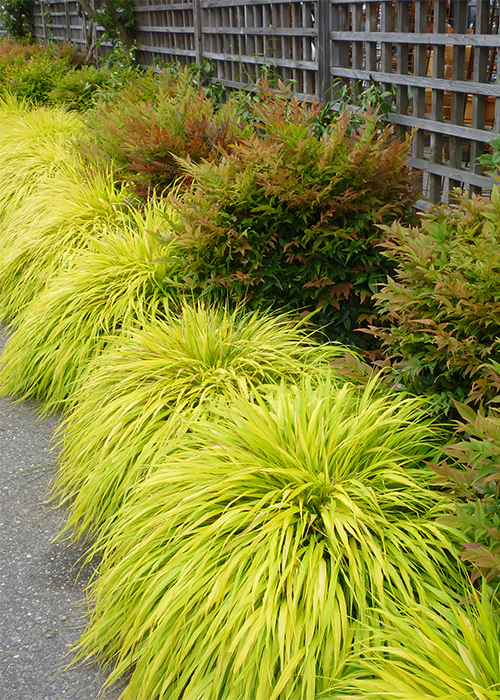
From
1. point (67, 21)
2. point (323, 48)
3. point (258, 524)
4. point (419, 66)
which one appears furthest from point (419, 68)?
point (67, 21)

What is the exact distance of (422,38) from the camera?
4.05 metres

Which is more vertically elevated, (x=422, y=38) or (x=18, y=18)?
(x=18, y=18)

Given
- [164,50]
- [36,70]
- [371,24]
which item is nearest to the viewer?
[371,24]

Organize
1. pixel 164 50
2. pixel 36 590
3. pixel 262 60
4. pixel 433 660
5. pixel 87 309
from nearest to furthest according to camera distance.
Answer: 1. pixel 433 660
2. pixel 36 590
3. pixel 87 309
4. pixel 262 60
5. pixel 164 50

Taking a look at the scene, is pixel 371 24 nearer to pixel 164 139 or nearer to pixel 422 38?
pixel 422 38

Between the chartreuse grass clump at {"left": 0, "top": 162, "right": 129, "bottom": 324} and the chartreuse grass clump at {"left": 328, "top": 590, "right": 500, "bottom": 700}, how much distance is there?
3.60m

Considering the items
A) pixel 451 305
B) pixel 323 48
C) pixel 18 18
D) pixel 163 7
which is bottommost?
pixel 451 305

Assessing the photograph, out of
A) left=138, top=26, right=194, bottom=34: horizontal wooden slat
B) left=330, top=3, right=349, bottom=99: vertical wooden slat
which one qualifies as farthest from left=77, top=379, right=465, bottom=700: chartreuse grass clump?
left=138, top=26, right=194, bottom=34: horizontal wooden slat

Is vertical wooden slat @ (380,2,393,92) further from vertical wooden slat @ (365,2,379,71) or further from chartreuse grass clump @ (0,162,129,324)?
chartreuse grass clump @ (0,162,129,324)

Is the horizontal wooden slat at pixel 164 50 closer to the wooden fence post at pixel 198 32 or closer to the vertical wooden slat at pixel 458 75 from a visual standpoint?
the wooden fence post at pixel 198 32

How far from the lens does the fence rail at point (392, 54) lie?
3764 mm

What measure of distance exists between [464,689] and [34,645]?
5.17 ft

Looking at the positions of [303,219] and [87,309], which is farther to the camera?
[87,309]

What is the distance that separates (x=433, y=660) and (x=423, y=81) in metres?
3.40
